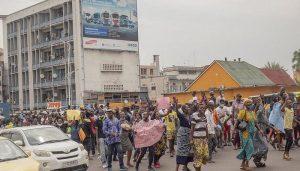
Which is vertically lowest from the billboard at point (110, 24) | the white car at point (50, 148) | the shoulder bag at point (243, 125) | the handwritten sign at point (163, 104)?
the white car at point (50, 148)

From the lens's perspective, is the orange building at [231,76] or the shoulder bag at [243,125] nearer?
the shoulder bag at [243,125]

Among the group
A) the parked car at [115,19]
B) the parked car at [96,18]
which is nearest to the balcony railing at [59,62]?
the parked car at [96,18]

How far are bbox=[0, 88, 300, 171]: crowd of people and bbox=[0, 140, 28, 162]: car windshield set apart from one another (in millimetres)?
3726

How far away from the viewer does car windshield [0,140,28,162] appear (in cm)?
1075

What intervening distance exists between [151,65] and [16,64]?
1174 inches

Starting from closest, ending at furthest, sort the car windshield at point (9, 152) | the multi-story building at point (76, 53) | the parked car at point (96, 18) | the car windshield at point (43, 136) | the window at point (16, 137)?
the car windshield at point (9, 152) → the car windshield at point (43, 136) → the window at point (16, 137) → the multi-story building at point (76, 53) → the parked car at point (96, 18)

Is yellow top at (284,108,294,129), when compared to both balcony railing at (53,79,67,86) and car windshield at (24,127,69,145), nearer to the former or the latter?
car windshield at (24,127,69,145)

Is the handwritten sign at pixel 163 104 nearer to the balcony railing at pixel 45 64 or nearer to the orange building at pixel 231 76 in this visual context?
the orange building at pixel 231 76

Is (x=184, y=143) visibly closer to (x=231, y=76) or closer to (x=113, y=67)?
(x=231, y=76)

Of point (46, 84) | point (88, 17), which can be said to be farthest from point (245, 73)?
point (46, 84)

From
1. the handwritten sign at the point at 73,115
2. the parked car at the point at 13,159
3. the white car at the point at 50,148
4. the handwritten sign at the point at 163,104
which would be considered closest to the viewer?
the parked car at the point at 13,159

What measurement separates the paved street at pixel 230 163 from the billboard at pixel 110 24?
154ft

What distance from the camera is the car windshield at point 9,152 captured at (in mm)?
10750

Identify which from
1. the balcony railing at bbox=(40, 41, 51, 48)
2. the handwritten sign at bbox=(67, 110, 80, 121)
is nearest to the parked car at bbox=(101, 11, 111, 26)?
the balcony railing at bbox=(40, 41, 51, 48)
